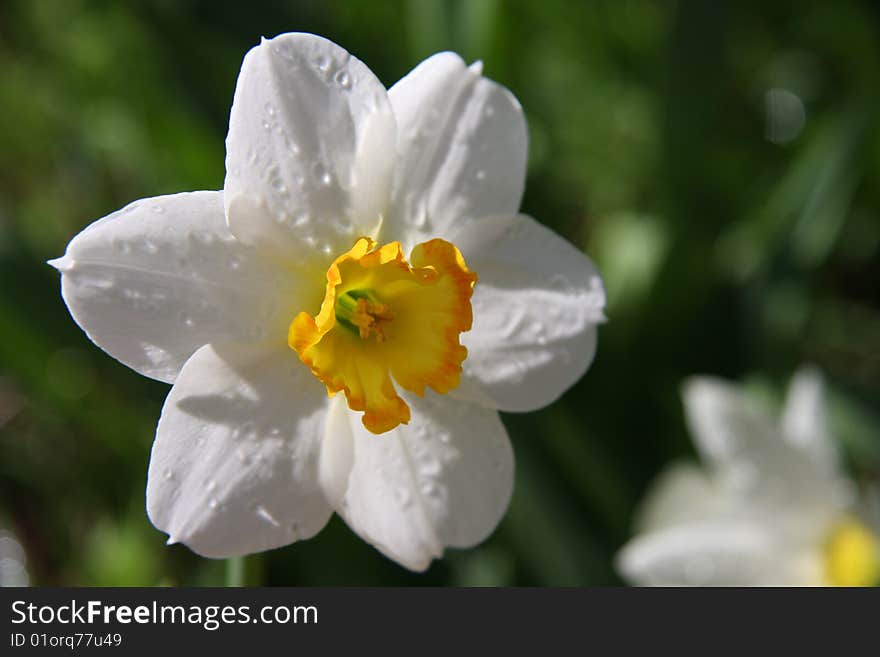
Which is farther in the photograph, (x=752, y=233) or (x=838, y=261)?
(x=838, y=261)

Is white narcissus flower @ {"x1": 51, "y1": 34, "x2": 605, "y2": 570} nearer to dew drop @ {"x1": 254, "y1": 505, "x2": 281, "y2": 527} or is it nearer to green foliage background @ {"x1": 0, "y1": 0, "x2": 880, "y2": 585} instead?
dew drop @ {"x1": 254, "y1": 505, "x2": 281, "y2": 527}

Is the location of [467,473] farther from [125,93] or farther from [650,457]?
[125,93]

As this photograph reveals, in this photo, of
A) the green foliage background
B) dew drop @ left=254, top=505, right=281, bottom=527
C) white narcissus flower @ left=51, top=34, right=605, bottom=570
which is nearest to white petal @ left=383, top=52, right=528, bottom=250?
white narcissus flower @ left=51, top=34, right=605, bottom=570

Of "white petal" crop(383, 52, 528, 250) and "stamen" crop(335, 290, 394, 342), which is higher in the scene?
"white petal" crop(383, 52, 528, 250)

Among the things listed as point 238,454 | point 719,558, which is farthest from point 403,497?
point 719,558

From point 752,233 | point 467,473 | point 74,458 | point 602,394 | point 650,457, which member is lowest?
point 74,458

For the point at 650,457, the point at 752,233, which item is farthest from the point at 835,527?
the point at 752,233
